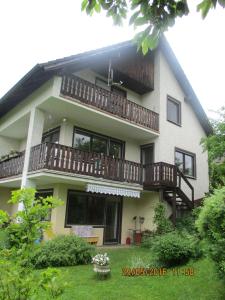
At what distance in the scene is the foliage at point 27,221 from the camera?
3.35m

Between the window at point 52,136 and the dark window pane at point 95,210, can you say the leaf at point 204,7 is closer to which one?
the window at point 52,136

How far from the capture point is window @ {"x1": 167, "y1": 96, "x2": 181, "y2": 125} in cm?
2013

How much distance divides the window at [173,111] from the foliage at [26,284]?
17535mm

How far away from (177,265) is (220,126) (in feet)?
35.5

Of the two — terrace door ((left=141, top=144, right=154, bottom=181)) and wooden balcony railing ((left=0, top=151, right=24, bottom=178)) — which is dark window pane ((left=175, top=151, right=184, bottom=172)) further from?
wooden balcony railing ((left=0, top=151, right=24, bottom=178))

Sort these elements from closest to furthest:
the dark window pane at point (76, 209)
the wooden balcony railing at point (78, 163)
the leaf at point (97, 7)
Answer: the leaf at point (97, 7)
the wooden balcony railing at point (78, 163)
the dark window pane at point (76, 209)

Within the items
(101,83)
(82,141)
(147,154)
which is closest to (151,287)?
(82,141)

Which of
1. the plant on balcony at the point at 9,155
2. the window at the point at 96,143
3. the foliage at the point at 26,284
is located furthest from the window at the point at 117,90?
the foliage at the point at 26,284

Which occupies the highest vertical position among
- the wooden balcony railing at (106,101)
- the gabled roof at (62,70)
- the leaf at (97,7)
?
the gabled roof at (62,70)

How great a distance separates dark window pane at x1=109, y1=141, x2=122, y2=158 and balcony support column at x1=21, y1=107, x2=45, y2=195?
4.76 metres

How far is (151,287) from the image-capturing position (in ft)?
23.9

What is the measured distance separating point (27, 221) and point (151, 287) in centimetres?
509

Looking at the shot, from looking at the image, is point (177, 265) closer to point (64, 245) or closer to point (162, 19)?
point (64, 245)

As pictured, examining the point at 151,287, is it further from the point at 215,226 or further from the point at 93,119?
the point at 93,119
